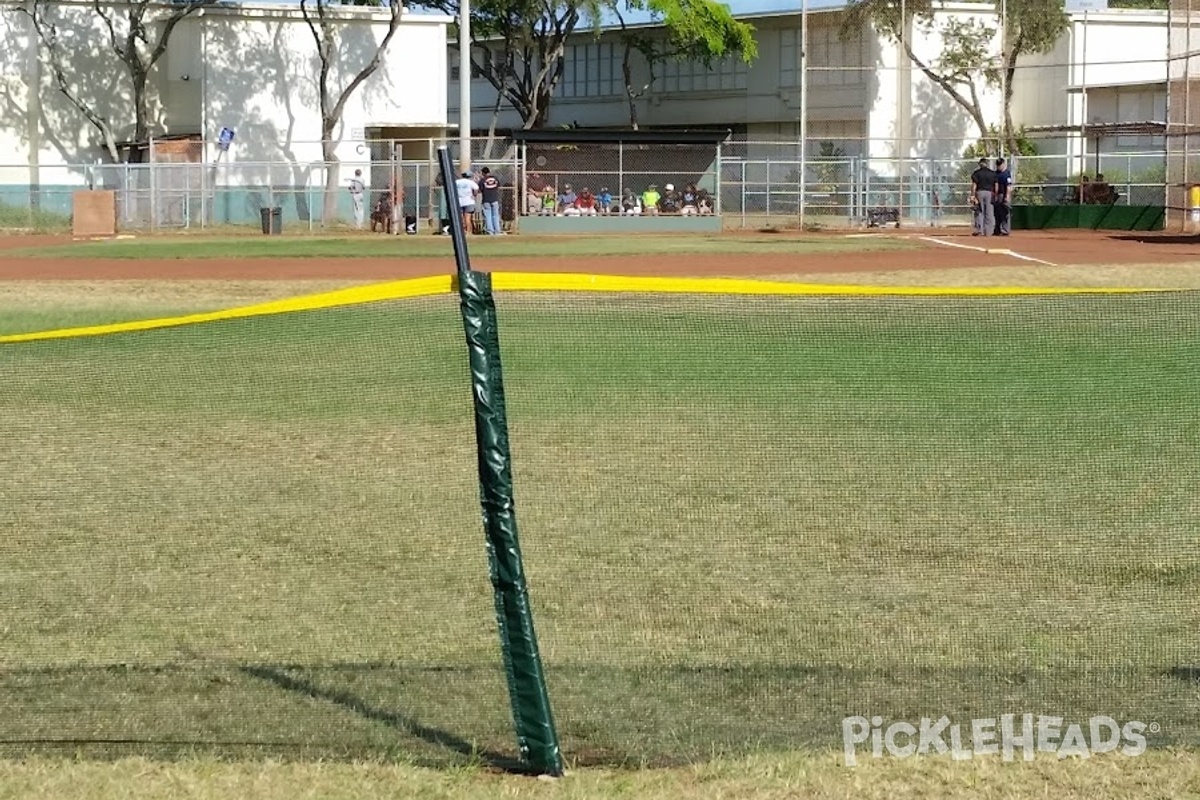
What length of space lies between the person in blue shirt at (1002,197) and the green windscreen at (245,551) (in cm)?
2828

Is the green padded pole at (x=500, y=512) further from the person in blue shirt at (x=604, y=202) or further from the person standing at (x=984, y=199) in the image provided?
the person in blue shirt at (x=604, y=202)

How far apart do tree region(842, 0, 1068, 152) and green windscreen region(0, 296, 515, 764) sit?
50676 millimetres

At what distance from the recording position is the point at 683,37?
71.7 meters

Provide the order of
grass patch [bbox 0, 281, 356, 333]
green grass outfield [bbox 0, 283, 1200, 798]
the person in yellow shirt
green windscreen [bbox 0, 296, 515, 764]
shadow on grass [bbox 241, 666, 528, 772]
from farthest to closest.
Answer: the person in yellow shirt < grass patch [bbox 0, 281, 356, 333] < green windscreen [bbox 0, 296, 515, 764] < green grass outfield [bbox 0, 283, 1200, 798] < shadow on grass [bbox 241, 666, 528, 772]

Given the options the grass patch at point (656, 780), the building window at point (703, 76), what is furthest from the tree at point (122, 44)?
the grass patch at point (656, 780)

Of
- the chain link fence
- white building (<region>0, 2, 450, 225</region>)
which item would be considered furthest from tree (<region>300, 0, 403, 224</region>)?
the chain link fence

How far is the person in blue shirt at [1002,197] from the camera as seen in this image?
3819cm

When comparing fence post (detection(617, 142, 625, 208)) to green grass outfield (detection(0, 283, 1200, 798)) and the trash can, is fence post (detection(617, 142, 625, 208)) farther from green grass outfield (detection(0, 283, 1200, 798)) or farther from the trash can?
green grass outfield (detection(0, 283, 1200, 798))

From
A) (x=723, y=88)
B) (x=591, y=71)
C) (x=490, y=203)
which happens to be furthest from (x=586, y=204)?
(x=591, y=71)

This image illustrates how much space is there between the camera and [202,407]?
34.2 feet

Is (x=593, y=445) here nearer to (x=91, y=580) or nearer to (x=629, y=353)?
(x=629, y=353)

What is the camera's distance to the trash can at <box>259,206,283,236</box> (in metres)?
47.4

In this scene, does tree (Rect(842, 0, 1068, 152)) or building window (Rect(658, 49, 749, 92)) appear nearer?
tree (Rect(842, 0, 1068, 152))

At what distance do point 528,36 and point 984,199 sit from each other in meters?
34.8
